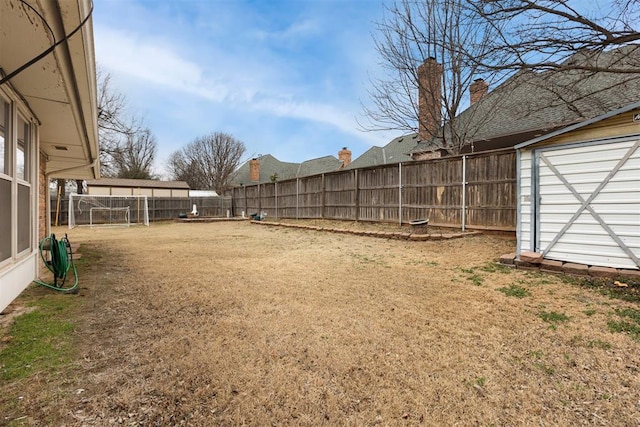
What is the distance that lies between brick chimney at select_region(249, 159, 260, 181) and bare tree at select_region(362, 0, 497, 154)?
937 inches

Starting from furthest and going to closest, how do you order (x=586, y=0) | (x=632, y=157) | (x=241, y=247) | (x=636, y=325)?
1. (x=241, y=247)
2. (x=586, y=0)
3. (x=632, y=157)
4. (x=636, y=325)

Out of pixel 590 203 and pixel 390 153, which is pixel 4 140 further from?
pixel 390 153

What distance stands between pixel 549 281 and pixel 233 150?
113 ft

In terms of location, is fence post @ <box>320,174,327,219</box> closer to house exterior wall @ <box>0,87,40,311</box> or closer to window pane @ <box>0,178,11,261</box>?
house exterior wall @ <box>0,87,40,311</box>

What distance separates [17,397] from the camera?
5.44ft

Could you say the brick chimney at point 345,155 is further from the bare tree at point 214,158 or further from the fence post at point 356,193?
the fence post at point 356,193

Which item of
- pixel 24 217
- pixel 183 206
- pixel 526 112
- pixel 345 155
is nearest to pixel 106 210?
pixel 183 206

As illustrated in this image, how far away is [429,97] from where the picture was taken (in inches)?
407

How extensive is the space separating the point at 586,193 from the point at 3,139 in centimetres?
699

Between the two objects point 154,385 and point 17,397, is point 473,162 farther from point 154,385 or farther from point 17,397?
point 17,397

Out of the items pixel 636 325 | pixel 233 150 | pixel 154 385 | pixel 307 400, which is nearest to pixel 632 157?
pixel 636 325

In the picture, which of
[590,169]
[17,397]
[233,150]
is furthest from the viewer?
[233,150]

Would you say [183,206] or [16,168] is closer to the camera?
[16,168]

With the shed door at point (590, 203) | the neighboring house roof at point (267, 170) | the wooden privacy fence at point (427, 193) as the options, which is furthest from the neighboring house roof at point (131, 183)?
the shed door at point (590, 203)
